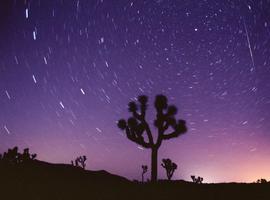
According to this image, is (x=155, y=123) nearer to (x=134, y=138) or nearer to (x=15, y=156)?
(x=134, y=138)

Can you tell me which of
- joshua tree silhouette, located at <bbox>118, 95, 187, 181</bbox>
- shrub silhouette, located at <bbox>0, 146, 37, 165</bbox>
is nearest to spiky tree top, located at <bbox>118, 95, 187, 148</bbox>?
joshua tree silhouette, located at <bbox>118, 95, 187, 181</bbox>

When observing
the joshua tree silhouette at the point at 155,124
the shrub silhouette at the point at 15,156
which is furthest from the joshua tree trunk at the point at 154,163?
the shrub silhouette at the point at 15,156

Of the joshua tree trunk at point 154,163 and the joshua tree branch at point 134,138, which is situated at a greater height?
the joshua tree branch at point 134,138

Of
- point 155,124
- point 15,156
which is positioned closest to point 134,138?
point 155,124

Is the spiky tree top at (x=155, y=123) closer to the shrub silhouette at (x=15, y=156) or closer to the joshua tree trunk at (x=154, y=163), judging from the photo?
the joshua tree trunk at (x=154, y=163)

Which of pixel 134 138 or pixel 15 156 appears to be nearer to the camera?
pixel 134 138

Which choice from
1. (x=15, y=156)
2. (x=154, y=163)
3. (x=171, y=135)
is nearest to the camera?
(x=171, y=135)

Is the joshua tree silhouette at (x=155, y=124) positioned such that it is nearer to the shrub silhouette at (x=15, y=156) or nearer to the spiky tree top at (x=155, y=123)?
the spiky tree top at (x=155, y=123)

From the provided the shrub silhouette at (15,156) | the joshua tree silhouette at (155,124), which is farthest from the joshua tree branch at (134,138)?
the shrub silhouette at (15,156)

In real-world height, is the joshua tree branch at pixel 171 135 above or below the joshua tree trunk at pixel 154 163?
above

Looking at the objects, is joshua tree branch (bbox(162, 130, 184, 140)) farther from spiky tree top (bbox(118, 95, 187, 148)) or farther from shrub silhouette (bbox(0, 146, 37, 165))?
shrub silhouette (bbox(0, 146, 37, 165))

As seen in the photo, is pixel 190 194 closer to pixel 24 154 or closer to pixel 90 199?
pixel 90 199

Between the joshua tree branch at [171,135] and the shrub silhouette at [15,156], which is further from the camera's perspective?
the shrub silhouette at [15,156]

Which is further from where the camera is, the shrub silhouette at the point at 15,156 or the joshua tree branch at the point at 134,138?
the shrub silhouette at the point at 15,156
